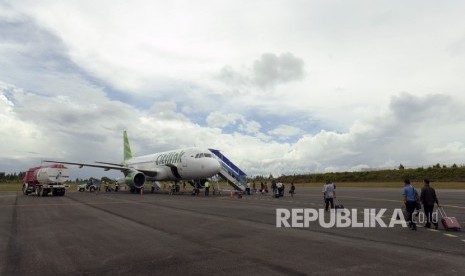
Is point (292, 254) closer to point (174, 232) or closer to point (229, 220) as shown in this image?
point (174, 232)

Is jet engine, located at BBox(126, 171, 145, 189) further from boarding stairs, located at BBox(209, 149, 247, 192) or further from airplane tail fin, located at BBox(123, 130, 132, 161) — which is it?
airplane tail fin, located at BBox(123, 130, 132, 161)

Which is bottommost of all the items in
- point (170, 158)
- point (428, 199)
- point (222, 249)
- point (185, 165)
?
point (222, 249)

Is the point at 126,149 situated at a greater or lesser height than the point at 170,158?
greater

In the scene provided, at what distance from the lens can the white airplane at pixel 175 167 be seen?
35.6 metres

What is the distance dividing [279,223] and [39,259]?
8707 millimetres

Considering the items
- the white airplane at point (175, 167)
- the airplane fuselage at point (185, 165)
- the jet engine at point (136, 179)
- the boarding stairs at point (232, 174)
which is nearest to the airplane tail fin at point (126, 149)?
the white airplane at point (175, 167)

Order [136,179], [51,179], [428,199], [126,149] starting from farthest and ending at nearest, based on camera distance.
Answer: [126,149]
[136,179]
[51,179]
[428,199]

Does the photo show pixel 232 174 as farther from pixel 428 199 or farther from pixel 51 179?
pixel 428 199

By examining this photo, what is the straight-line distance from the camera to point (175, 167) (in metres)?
38.2

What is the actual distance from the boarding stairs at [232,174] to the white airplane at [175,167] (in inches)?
88.8

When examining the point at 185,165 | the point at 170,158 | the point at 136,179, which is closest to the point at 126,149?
the point at 136,179

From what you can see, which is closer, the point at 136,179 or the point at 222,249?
the point at 222,249

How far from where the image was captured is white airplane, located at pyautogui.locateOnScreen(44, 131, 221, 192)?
1400 inches

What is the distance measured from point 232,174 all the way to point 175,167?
5.84 m
